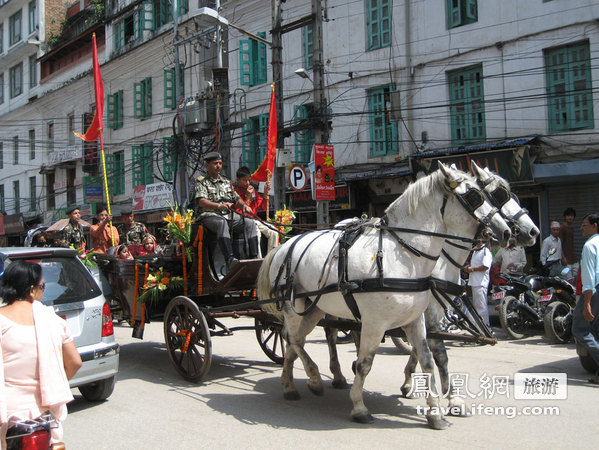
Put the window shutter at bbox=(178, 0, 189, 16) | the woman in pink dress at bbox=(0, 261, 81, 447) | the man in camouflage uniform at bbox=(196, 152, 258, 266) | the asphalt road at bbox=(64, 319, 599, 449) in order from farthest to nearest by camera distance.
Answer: the window shutter at bbox=(178, 0, 189, 16) < the man in camouflage uniform at bbox=(196, 152, 258, 266) < the asphalt road at bbox=(64, 319, 599, 449) < the woman in pink dress at bbox=(0, 261, 81, 447)

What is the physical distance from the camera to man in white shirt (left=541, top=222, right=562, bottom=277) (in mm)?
9929

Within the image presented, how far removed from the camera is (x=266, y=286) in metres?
5.76

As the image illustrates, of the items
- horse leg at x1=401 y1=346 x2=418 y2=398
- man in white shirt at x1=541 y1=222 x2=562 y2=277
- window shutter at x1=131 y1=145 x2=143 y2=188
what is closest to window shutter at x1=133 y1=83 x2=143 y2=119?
window shutter at x1=131 y1=145 x2=143 y2=188

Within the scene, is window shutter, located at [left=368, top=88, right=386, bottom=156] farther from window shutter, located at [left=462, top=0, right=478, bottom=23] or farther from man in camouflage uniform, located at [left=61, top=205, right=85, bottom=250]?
man in camouflage uniform, located at [left=61, top=205, right=85, bottom=250]

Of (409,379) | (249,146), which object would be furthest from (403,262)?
(249,146)

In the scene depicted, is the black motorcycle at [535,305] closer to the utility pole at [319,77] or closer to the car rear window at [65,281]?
the utility pole at [319,77]

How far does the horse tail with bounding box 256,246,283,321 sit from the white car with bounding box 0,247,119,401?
1569 mm

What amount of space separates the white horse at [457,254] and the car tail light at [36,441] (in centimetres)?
334

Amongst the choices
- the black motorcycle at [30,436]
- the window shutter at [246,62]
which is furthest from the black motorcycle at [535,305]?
the window shutter at [246,62]

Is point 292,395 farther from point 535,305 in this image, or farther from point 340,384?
point 535,305

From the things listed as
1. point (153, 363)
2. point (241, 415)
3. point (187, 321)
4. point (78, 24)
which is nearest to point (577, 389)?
point (241, 415)

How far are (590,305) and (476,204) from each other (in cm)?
254

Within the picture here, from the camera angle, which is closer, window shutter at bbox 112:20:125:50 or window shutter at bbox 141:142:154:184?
window shutter at bbox 141:142:154:184

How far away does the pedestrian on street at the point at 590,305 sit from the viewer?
5762mm
